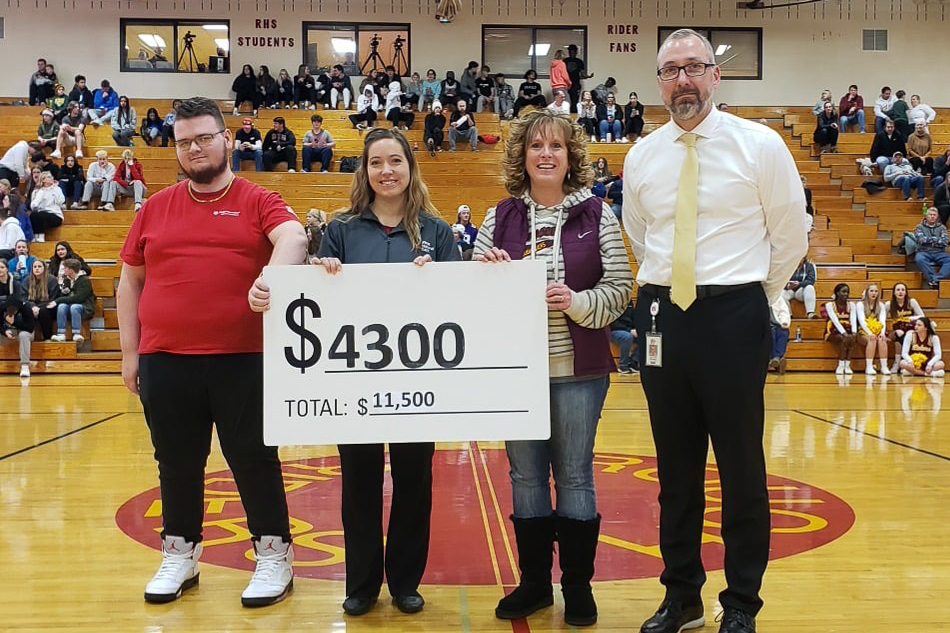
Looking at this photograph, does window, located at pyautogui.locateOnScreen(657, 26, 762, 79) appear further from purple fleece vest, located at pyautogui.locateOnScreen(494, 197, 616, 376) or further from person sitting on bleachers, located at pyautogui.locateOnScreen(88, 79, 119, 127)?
purple fleece vest, located at pyautogui.locateOnScreen(494, 197, 616, 376)

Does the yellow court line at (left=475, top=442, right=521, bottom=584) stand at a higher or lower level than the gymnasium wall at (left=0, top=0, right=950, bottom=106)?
lower

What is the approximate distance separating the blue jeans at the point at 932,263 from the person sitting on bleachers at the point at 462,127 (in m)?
8.63

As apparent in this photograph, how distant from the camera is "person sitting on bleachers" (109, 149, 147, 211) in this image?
52.0ft

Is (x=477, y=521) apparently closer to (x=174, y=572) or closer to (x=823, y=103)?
(x=174, y=572)

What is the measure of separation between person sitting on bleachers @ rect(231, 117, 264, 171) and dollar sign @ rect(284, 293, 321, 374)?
1477 centimetres

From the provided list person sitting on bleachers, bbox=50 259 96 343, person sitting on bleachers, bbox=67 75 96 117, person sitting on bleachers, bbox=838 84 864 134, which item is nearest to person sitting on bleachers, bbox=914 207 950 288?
person sitting on bleachers, bbox=838 84 864 134

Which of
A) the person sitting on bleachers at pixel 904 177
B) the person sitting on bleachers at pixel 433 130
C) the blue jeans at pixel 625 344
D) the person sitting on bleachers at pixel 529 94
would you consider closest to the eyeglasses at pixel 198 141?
the blue jeans at pixel 625 344

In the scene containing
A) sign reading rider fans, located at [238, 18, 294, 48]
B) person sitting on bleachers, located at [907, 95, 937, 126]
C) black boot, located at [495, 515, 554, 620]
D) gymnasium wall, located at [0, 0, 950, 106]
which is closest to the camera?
black boot, located at [495, 515, 554, 620]

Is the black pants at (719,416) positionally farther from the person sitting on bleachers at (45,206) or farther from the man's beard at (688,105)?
the person sitting on bleachers at (45,206)

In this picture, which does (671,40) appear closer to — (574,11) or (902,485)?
(902,485)

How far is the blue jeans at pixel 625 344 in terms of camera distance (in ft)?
36.9

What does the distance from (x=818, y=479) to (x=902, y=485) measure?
46 cm

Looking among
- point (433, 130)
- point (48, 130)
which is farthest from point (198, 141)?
point (48, 130)

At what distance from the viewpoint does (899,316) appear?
1259 centimetres
